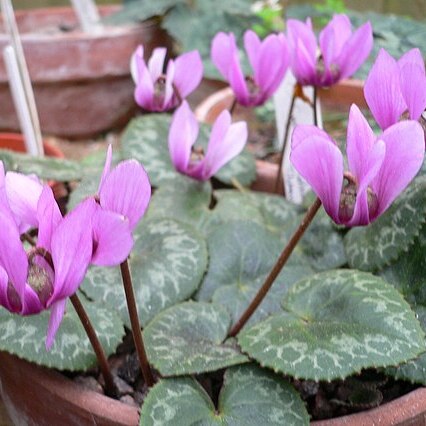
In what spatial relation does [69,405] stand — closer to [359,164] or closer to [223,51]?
[359,164]

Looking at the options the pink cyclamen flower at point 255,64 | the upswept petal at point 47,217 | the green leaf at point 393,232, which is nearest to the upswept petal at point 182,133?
the pink cyclamen flower at point 255,64

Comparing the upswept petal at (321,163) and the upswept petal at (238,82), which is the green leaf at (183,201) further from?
the upswept petal at (321,163)

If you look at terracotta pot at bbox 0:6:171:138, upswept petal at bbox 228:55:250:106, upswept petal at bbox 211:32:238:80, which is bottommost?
terracotta pot at bbox 0:6:171:138

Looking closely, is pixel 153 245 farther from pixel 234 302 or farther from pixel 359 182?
pixel 359 182

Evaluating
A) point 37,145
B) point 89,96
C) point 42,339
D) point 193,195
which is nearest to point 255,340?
point 42,339

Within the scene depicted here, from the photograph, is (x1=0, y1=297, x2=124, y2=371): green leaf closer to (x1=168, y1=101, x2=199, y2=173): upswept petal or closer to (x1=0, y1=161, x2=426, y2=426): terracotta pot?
(x1=0, y1=161, x2=426, y2=426): terracotta pot

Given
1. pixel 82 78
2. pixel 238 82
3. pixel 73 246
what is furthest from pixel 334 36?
pixel 82 78

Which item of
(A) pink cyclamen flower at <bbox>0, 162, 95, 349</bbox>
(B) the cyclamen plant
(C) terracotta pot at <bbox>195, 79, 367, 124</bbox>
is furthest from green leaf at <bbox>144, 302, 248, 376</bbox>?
(C) terracotta pot at <bbox>195, 79, 367, 124</bbox>
